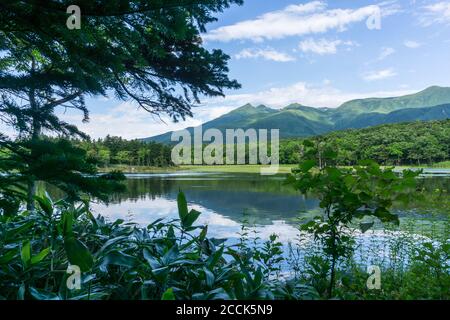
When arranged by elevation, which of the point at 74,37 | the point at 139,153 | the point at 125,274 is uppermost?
the point at 139,153

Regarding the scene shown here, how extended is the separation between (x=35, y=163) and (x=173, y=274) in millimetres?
989

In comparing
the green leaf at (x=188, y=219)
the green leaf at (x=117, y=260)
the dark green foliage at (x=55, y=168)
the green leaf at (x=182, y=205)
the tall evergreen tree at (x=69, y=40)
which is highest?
the tall evergreen tree at (x=69, y=40)

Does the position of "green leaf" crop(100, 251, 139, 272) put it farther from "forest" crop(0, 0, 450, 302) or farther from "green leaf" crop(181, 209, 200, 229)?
"green leaf" crop(181, 209, 200, 229)

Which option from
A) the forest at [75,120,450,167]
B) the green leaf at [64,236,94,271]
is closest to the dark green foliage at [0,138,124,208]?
the green leaf at [64,236,94,271]

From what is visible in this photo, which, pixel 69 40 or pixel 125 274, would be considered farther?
pixel 69 40

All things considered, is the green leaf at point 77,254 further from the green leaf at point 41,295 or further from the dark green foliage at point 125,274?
the green leaf at point 41,295

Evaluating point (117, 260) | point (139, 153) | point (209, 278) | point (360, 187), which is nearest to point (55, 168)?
point (117, 260)

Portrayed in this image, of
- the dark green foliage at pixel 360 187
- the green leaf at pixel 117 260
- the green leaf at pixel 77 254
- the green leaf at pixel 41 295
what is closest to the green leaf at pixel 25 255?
the green leaf at pixel 41 295

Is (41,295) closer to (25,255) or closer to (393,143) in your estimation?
(25,255)

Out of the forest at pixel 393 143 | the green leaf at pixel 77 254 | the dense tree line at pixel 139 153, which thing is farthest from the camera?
the dense tree line at pixel 139 153

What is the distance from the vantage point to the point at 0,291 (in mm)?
1540

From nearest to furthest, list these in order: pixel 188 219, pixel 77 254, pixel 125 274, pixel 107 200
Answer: pixel 77 254 < pixel 125 274 < pixel 188 219 < pixel 107 200

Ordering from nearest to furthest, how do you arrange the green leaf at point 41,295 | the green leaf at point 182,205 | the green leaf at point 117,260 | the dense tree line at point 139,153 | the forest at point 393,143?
the green leaf at point 41,295 → the green leaf at point 117,260 → the green leaf at point 182,205 → the forest at point 393,143 → the dense tree line at point 139,153
